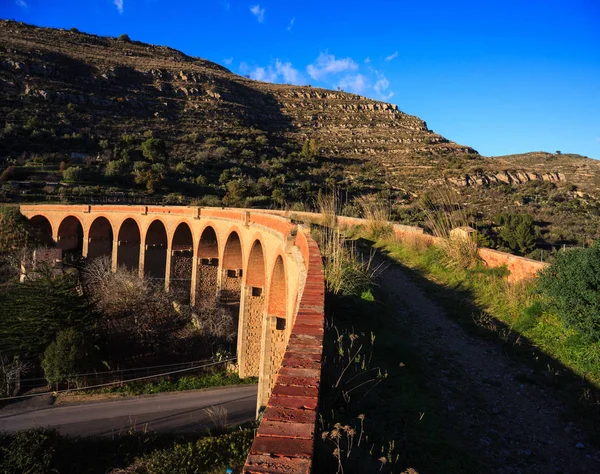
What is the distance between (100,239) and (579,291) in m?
24.6

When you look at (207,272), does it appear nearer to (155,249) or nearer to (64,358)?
(155,249)

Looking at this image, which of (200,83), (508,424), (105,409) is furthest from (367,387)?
(200,83)

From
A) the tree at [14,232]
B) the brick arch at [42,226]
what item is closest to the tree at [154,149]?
the brick arch at [42,226]

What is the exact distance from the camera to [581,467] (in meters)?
3.46

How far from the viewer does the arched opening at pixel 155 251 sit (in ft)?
66.9

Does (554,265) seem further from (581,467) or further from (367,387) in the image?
(367,387)

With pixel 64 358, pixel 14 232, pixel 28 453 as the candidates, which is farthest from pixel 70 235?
pixel 28 453

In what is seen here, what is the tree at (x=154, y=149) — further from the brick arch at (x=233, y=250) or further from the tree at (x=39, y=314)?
the brick arch at (x=233, y=250)

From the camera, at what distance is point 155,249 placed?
70.3 ft

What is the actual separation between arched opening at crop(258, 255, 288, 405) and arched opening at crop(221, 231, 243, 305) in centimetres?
563

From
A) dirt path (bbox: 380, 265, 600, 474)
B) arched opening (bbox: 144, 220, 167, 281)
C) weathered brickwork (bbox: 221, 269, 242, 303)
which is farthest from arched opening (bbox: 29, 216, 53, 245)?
dirt path (bbox: 380, 265, 600, 474)

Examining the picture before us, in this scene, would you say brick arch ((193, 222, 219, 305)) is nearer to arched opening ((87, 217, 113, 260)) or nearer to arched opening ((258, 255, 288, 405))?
arched opening ((87, 217, 113, 260))

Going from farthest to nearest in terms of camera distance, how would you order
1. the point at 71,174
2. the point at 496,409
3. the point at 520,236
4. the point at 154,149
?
the point at 154,149 → the point at 71,174 → the point at 520,236 → the point at 496,409

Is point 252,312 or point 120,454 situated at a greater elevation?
point 252,312
